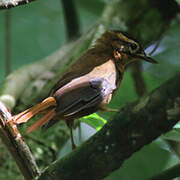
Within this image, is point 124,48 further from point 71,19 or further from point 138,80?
point 71,19

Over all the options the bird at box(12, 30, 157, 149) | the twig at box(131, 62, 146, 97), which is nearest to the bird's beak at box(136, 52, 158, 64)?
the bird at box(12, 30, 157, 149)

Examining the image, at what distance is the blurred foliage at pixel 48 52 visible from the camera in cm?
262

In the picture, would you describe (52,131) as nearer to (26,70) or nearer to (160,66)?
(26,70)

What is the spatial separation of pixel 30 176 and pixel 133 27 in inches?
84.3

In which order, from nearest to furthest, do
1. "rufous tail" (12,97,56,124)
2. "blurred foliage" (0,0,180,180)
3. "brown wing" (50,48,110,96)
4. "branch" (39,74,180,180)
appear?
"branch" (39,74,180,180)
"rufous tail" (12,97,56,124)
"brown wing" (50,48,110,96)
"blurred foliage" (0,0,180,180)

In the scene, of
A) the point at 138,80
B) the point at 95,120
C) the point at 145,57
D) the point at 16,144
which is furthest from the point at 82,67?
the point at 138,80

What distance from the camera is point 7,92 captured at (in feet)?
9.68

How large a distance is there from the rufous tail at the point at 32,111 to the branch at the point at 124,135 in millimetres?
287

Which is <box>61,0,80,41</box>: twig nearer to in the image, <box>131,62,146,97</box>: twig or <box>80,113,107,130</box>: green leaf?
<box>131,62,146,97</box>: twig

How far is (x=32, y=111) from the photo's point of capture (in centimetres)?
169

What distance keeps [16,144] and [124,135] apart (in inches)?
20.0

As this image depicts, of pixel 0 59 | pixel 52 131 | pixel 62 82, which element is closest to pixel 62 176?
pixel 62 82

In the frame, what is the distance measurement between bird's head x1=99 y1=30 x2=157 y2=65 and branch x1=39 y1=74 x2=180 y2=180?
3.28 feet

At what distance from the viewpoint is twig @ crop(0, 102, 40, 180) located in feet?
4.91
